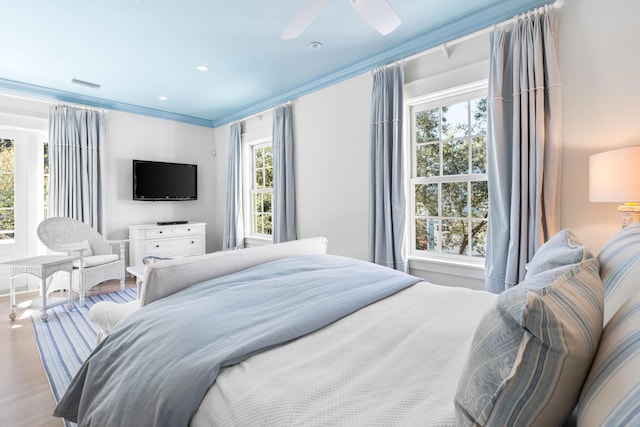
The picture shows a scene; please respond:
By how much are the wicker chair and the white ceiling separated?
1716 millimetres

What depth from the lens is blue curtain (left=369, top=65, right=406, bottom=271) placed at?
3057 millimetres

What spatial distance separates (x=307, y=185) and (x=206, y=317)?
3.02m

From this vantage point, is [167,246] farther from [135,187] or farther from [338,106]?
[338,106]

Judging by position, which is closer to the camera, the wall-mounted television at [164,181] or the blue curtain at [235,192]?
the wall-mounted television at [164,181]

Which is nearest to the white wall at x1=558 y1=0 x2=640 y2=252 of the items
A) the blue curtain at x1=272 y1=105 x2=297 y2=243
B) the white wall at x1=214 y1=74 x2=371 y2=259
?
the white wall at x1=214 y1=74 x2=371 y2=259

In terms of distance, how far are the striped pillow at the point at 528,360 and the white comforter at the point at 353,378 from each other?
174mm

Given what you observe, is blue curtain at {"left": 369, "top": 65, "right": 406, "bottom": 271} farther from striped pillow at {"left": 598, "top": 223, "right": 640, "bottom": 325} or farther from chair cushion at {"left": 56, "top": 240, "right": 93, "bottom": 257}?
chair cushion at {"left": 56, "top": 240, "right": 93, "bottom": 257}

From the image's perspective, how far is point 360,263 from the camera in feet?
6.42

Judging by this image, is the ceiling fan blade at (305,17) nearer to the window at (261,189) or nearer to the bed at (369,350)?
the bed at (369,350)

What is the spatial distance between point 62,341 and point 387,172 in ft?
10.3

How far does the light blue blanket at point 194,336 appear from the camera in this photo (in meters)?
0.89

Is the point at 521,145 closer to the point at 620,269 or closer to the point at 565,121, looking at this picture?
the point at 565,121

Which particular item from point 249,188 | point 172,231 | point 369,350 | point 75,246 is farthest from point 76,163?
point 369,350

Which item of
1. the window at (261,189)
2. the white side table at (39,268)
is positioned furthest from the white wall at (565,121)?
the white side table at (39,268)
